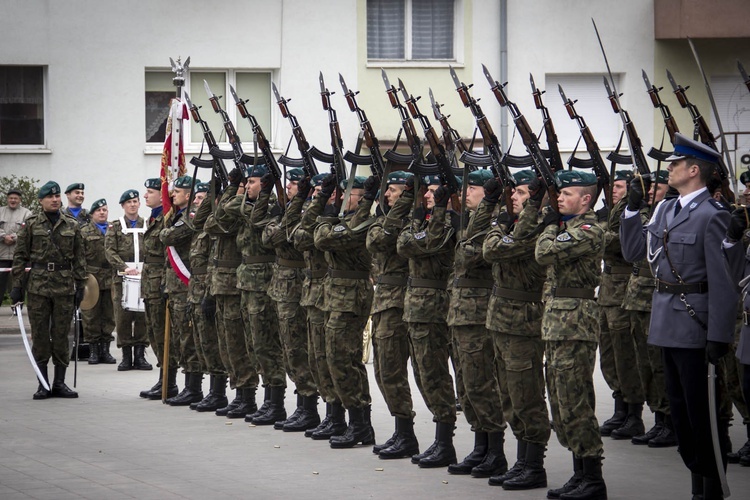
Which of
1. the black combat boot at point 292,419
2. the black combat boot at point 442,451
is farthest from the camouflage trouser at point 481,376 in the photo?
the black combat boot at point 292,419

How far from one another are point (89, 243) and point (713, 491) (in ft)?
35.8

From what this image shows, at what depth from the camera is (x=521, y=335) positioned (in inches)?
335

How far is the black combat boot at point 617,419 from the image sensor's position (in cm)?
1088

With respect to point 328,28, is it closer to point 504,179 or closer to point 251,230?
point 251,230

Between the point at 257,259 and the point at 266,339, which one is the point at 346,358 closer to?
the point at 266,339

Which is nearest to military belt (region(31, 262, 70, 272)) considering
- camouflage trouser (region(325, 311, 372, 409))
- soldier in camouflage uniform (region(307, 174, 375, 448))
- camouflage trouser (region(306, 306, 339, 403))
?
camouflage trouser (region(306, 306, 339, 403))


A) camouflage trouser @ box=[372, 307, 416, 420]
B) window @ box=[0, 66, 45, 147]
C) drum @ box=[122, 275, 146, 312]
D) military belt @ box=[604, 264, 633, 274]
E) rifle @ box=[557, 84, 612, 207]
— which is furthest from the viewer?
window @ box=[0, 66, 45, 147]

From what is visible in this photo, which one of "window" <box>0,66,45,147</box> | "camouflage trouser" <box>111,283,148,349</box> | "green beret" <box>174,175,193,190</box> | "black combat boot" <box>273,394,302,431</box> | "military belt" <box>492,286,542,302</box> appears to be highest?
"window" <box>0,66,45,147</box>

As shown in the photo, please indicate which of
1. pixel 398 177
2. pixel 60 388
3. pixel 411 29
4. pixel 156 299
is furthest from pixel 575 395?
pixel 411 29

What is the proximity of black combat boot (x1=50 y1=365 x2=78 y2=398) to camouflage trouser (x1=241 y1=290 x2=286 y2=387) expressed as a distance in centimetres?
267

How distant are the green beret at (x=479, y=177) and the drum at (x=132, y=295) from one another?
20.8 feet

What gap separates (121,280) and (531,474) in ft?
28.8

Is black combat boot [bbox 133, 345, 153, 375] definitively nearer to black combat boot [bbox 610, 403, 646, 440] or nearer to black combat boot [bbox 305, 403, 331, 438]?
black combat boot [bbox 305, 403, 331, 438]

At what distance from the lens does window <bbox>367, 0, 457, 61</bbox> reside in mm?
24266
